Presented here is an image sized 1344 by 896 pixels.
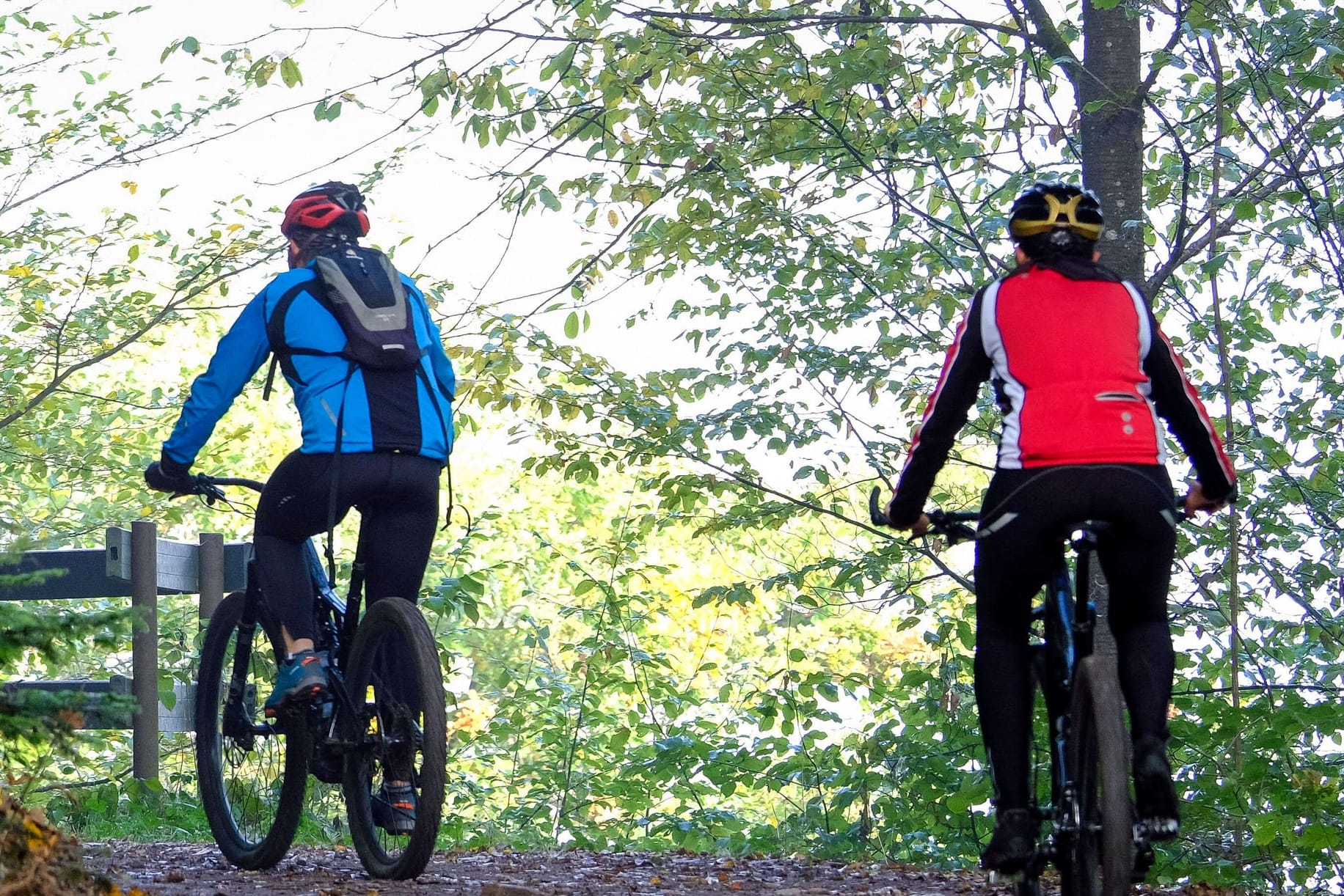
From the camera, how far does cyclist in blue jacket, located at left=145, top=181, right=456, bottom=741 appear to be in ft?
15.3

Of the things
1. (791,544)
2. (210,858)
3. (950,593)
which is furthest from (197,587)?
(791,544)

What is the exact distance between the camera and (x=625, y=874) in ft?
18.8

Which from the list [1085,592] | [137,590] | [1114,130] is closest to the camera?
[1085,592]

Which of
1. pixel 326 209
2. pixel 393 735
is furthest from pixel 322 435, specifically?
pixel 393 735

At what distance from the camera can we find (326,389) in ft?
15.3

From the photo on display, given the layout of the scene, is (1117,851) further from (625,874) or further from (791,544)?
(791,544)

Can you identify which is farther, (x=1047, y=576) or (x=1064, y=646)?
(x=1064, y=646)

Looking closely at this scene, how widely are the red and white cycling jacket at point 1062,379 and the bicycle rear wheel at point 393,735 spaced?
1.59m

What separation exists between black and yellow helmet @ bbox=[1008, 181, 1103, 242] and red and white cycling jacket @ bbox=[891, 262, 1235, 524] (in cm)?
10

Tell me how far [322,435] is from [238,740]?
1.41 m

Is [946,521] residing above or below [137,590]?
below

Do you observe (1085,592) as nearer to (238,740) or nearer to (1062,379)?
(1062,379)

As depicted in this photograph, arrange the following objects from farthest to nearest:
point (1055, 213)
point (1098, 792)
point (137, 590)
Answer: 1. point (137, 590)
2. point (1055, 213)
3. point (1098, 792)

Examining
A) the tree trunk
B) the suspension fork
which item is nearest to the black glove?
the suspension fork
